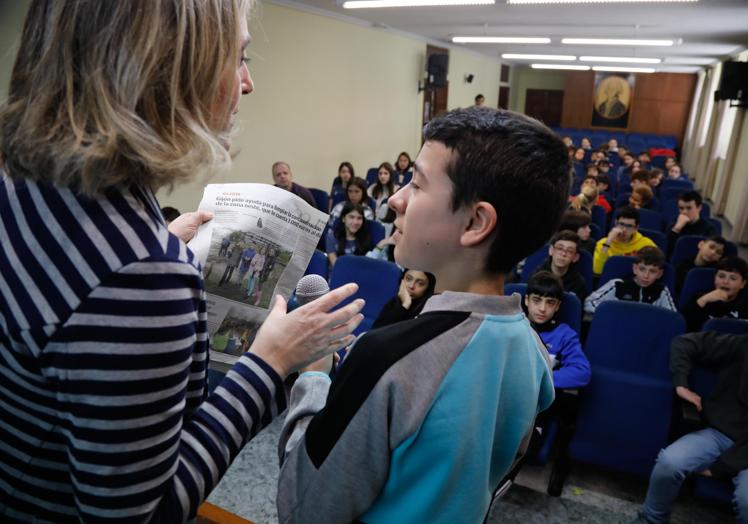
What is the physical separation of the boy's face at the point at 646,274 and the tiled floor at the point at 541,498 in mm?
1288

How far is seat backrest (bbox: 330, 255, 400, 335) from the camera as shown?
3.09 m

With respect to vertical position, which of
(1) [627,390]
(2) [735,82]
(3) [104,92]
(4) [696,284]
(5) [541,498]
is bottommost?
(5) [541,498]

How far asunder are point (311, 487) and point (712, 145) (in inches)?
528

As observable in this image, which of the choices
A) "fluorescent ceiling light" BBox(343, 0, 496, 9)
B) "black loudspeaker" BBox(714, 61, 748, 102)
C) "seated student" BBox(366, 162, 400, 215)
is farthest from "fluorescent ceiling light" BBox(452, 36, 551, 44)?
"seated student" BBox(366, 162, 400, 215)

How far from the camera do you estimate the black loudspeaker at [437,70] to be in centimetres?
1017

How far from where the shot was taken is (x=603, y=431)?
8.02 ft

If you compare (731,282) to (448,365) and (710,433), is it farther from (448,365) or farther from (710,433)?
(448,365)

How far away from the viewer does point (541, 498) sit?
234 centimetres

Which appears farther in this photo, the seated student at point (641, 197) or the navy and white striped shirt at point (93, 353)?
the seated student at point (641, 197)

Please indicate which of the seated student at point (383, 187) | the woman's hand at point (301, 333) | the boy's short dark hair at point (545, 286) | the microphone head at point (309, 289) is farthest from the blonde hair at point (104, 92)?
the seated student at point (383, 187)

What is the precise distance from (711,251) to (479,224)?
153 inches

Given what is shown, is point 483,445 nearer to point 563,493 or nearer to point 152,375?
point 152,375

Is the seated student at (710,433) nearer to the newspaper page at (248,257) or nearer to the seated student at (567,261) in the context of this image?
the seated student at (567,261)

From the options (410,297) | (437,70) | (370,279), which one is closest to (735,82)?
(437,70)
